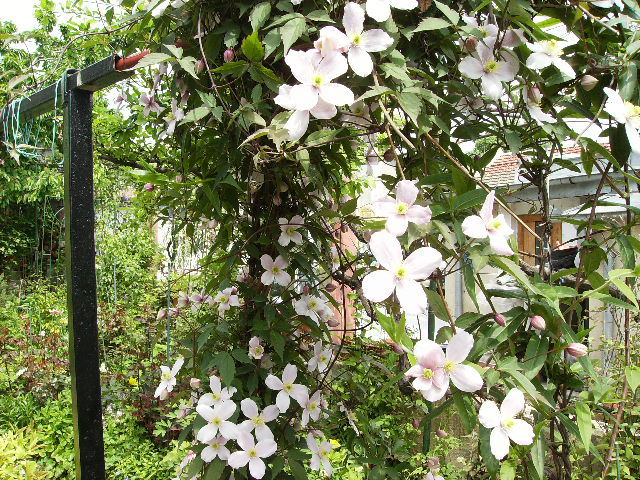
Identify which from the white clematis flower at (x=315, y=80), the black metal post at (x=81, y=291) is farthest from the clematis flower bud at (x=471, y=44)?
the black metal post at (x=81, y=291)

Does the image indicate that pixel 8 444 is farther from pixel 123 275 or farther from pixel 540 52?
pixel 123 275

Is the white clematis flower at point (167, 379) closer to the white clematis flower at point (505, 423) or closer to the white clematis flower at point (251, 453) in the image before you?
the white clematis flower at point (251, 453)

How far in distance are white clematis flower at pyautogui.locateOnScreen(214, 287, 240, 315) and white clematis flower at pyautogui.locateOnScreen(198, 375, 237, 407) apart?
214 millimetres

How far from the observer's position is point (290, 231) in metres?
1.03

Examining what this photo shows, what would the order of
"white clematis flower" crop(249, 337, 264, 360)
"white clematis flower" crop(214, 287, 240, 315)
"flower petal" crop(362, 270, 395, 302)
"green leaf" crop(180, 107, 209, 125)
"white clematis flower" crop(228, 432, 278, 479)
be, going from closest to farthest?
"flower petal" crop(362, 270, 395, 302) < "green leaf" crop(180, 107, 209, 125) < "white clematis flower" crop(228, 432, 278, 479) < "white clematis flower" crop(249, 337, 264, 360) < "white clematis flower" crop(214, 287, 240, 315)

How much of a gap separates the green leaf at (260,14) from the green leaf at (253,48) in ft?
0.04

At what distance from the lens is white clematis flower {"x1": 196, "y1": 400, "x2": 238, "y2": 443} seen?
91 cm

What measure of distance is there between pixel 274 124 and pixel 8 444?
1.87m

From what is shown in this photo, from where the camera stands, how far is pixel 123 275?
5262mm

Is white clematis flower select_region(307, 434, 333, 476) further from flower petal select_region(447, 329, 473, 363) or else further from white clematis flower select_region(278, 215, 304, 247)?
flower petal select_region(447, 329, 473, 363)

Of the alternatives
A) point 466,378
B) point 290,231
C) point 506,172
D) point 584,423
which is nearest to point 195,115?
point 290,231

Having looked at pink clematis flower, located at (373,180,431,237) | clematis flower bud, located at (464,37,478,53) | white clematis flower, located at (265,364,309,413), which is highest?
clematis flower bud, located at (464,37,478,53)

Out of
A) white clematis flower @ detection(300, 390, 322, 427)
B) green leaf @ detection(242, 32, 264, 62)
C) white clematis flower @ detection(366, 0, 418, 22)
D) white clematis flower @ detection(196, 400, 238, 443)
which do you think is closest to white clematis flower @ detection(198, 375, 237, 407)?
white clematis flower @ detection(196, 400, 238, 443)

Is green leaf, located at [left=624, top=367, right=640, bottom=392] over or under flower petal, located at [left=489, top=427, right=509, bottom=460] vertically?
under
